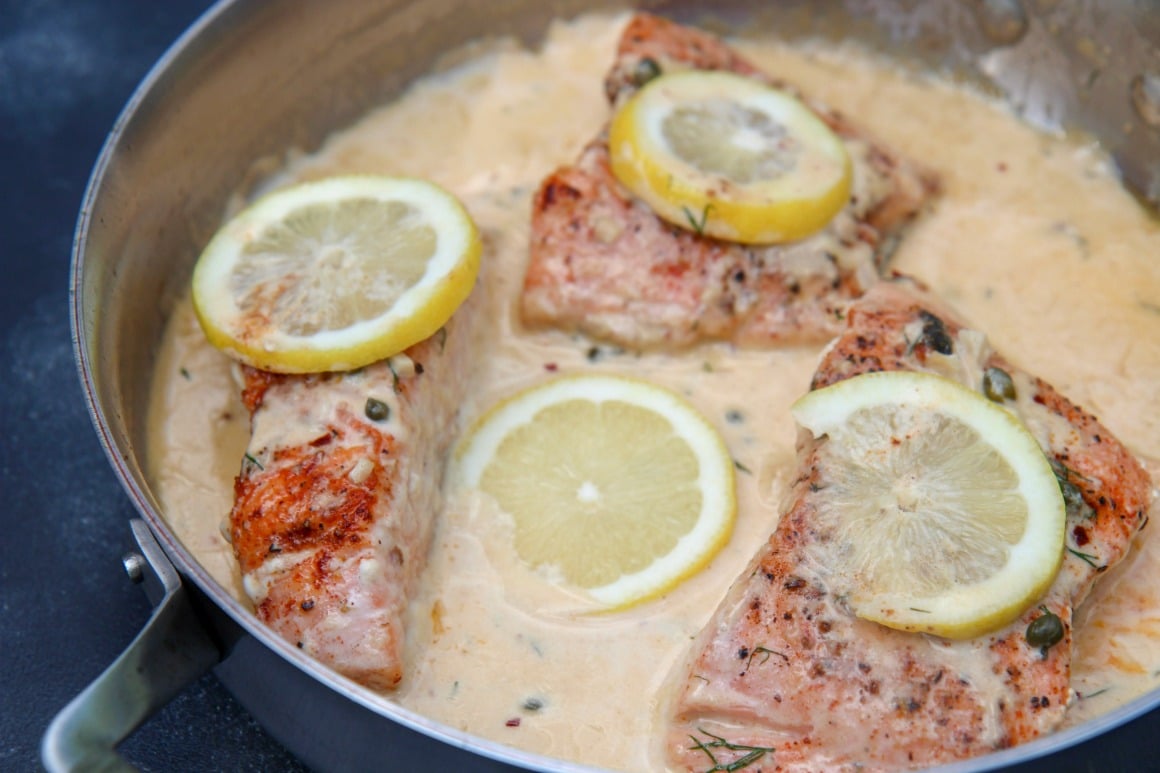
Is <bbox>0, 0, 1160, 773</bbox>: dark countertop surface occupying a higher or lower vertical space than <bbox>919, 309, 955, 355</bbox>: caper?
lower

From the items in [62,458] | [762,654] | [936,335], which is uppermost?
[936,335]

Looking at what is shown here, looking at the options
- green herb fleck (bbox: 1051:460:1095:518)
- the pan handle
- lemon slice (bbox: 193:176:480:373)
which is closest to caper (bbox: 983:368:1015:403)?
green herb fleck (bbox: 1051:460:1095:518)

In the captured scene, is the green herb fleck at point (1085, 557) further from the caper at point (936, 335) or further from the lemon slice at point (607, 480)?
the lemon slice at point (607, 480)

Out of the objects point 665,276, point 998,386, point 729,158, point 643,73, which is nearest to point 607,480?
point 665,276

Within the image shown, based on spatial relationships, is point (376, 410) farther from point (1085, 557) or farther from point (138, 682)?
point (1085, 557)

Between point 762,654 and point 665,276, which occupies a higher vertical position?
point 665,276

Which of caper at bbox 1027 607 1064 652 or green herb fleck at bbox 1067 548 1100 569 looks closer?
caper at bbox 1027 607 1064 652

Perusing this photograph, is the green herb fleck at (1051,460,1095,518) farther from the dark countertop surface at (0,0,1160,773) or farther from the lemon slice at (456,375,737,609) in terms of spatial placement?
the lemon slice at (456,375,737,609)
